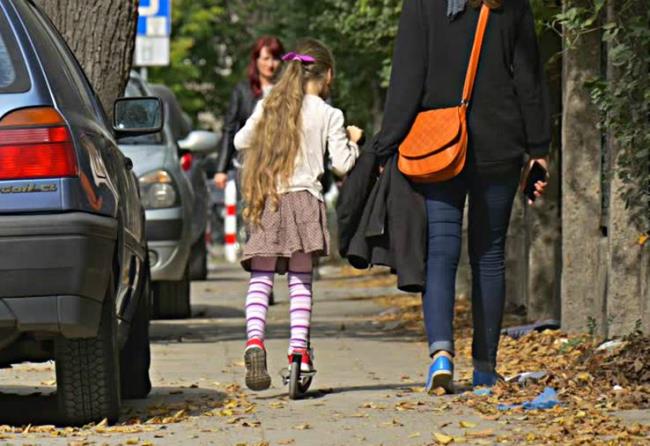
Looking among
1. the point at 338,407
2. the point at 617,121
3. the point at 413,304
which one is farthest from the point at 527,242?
the point at 338,407

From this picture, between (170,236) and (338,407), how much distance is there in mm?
5257

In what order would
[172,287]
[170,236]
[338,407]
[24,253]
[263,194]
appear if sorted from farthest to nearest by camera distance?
[172,287] → [170,236] → [263,194] → [338,407] → [24,253]

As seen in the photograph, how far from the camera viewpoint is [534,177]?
8.48m

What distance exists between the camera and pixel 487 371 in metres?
8.52

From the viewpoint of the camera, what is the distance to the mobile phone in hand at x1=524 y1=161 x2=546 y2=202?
8.45m

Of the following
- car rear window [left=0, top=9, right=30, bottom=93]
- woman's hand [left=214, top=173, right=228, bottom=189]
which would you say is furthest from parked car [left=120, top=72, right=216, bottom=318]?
car rear window [left=0, top=9, right=30, bottom=93]

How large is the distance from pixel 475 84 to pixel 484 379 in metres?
1.27

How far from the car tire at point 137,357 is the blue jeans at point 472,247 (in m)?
1.22

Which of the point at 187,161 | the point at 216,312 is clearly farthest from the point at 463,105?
the point at 187,161

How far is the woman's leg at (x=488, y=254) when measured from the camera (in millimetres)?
8398

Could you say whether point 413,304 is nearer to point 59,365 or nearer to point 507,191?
point 507,191

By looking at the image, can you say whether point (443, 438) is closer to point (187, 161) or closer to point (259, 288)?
point (259, 288)

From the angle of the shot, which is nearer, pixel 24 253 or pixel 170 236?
pixel 24 253

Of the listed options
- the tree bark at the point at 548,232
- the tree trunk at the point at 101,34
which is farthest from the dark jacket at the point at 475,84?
the tree bark at the point at 548,232
